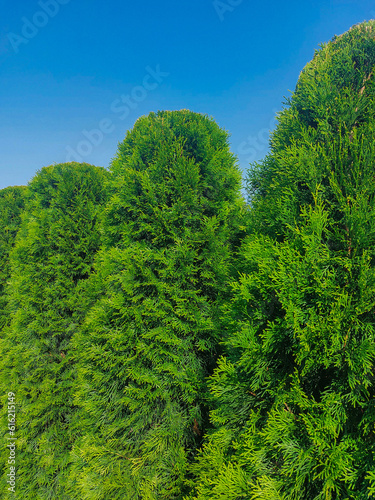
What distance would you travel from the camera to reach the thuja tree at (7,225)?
9.10 m

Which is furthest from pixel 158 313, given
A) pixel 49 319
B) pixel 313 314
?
pixel 49 319

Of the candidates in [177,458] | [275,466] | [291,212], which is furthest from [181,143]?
[177,458]

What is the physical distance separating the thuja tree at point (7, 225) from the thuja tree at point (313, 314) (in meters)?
9.62

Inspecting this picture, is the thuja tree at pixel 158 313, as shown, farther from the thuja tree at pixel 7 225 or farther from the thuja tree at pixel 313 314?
the thuja tree at pixel 7 225

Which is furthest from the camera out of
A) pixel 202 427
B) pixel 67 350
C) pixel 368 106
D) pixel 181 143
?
pixel 67 350

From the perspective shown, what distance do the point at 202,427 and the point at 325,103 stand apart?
4102mm

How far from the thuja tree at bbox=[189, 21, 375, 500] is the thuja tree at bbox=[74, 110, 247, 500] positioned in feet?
3.13

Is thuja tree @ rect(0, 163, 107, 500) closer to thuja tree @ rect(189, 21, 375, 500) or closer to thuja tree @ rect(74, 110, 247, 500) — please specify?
thuja tree @ rect(74, 110, 247, 500)

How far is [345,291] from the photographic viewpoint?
1.76 meters

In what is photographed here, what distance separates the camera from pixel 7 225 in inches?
383

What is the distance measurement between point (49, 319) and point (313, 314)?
5617mm

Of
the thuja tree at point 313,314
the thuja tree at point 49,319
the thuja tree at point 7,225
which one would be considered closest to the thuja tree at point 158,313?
the thuja tree at point 313,314

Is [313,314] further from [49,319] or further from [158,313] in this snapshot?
[49,319]

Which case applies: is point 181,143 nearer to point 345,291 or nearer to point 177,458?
point 345,291
